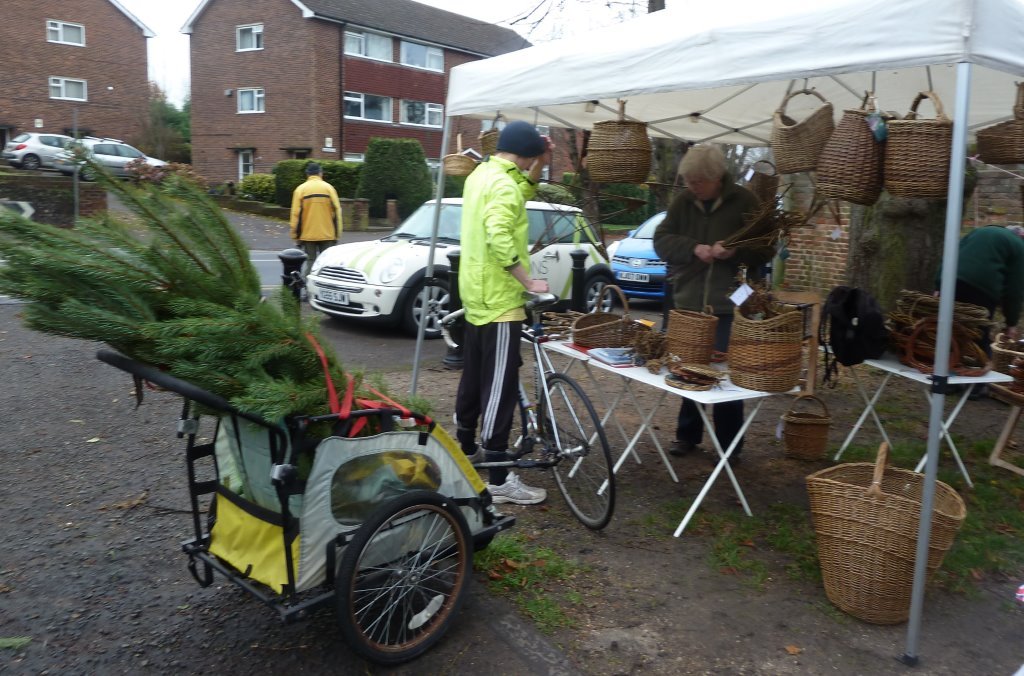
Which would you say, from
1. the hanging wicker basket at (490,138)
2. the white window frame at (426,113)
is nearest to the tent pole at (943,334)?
the hanging wicker basket at (490,138)

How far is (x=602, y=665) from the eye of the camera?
3.14 metres

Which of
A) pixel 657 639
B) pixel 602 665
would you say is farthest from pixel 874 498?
pixel 602 665

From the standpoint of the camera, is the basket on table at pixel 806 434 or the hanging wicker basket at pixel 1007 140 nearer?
the hanging wicker basket at pixel 1007 140

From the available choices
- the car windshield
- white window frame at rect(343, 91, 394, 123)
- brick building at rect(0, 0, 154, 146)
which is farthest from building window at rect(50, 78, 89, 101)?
the car windshield

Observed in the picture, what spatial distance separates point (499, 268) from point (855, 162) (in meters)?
1.76

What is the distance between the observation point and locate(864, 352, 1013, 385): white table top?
437 centimetres

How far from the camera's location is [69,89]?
1545 inches

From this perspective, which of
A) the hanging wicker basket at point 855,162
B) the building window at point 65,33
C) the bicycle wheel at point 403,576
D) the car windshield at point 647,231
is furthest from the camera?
the building window at point 65,33

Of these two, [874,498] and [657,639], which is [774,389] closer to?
[874,498]

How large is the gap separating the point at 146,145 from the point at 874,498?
41.5 m

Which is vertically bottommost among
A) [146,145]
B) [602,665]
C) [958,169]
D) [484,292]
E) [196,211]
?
[602,665]

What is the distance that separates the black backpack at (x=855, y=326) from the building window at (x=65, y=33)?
4311 cm

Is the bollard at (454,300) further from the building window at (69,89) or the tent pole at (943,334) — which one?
the building window at (69,89)

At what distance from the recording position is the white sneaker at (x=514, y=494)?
4586 mm
